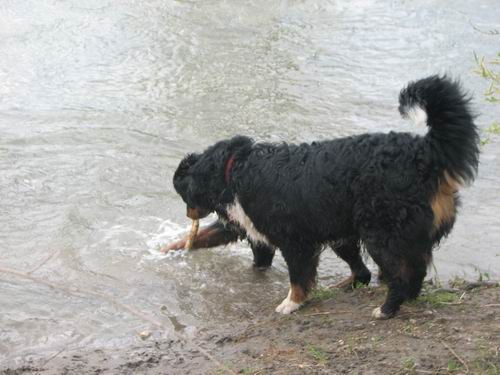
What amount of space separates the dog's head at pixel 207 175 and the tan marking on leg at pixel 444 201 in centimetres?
160

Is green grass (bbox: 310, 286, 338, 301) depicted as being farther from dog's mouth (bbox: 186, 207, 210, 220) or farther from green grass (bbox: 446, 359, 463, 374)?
green grass (bbox: 446, 359, 463, 374)

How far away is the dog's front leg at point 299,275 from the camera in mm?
5465

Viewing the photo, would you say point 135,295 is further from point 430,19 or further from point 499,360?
point 430,19

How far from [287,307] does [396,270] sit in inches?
39.8

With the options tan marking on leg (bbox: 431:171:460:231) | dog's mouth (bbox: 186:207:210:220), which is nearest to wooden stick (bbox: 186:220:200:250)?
dog's mouth (bbox: 186:207:210:220)

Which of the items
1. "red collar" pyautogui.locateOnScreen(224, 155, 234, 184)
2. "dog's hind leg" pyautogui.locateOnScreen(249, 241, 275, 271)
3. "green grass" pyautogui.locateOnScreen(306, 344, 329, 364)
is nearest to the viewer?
"green grass" pyautogui.locateOnScreen(306, 344, 329, 364)

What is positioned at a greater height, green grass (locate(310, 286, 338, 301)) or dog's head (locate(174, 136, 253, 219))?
dog's head (locate(174, 136, 253, 219))

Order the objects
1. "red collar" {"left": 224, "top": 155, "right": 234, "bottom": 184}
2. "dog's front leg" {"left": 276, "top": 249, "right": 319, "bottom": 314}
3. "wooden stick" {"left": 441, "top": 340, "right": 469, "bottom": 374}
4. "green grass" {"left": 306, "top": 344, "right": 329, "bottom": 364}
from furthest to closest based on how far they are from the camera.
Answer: "red collar" {"left": 224, "top": 155, "right": 234, "bottom": 184} < "dog's front leg" {"left": 276, "top": 249, "right": 319, "bottom": 314} < "green grass" {"left": 306, "top": 344, "right": 329, "bottom": 364} < "wooden stick" {"left": 441, "top": 340, "right": 469, "bottom": 374}

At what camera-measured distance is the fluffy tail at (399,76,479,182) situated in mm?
4652

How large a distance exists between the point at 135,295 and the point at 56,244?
1.19m

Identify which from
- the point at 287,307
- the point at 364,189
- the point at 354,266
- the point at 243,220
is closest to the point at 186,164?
the point at 243,220

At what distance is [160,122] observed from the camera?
952 centimetres

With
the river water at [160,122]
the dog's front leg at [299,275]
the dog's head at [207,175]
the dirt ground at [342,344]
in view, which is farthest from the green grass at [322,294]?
the dog's head at [207,175]

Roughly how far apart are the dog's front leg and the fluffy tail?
1295 mm
